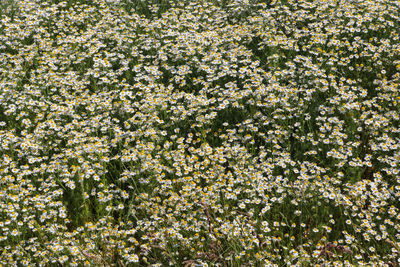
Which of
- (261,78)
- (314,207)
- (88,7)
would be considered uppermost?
(88,7)

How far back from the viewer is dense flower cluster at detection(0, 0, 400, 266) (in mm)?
4461

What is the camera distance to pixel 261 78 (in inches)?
247

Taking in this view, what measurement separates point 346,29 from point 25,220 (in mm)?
5481

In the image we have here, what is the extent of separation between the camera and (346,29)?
710cm

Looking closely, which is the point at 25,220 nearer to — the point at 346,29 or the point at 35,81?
the point at 35,81

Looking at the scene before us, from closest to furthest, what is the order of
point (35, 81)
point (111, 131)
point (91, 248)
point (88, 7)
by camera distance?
point (91, 248) < point (111, 131) < point (35, 81) < point (88, 7)

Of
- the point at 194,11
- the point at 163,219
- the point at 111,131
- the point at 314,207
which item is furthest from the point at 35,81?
the point at 314,207

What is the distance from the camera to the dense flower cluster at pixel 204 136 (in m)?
4.46

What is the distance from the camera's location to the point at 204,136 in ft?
18.5

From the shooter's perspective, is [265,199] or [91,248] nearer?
[91,248]

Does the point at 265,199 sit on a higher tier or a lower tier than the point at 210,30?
lower

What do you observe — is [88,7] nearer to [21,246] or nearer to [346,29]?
[346,29]

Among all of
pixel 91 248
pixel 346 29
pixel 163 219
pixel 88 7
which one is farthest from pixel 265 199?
pixel 88 7

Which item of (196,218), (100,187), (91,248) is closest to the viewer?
(91,248)
